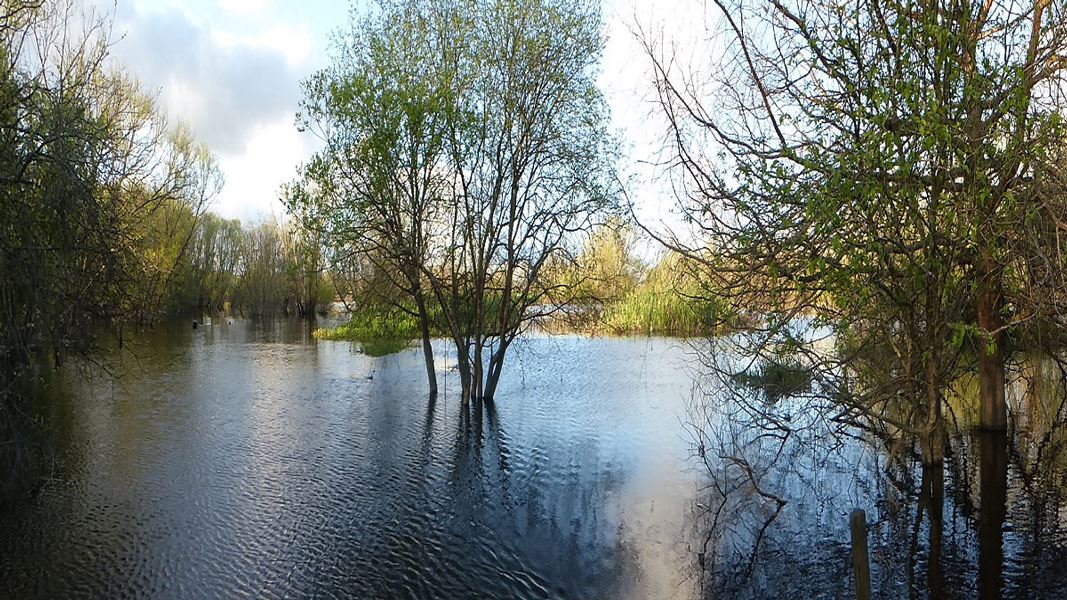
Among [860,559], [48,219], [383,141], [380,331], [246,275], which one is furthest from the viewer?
[246,275]

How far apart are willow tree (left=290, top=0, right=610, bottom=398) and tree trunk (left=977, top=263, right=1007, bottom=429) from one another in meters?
7.05

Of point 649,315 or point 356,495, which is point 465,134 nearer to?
point 356,495

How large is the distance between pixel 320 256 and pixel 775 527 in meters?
10.7

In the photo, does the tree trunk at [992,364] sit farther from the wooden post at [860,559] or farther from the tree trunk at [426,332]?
the tree trunk at [426,332]

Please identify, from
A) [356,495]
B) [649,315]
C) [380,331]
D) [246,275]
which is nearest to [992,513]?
[356,495]

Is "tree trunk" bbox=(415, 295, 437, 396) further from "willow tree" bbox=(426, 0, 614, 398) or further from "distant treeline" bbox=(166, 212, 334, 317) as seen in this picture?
"distant treeline" bbox=(166, 212, 334, 317)

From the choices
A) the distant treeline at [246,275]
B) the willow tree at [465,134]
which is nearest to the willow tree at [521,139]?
the willow tree at [465,134]

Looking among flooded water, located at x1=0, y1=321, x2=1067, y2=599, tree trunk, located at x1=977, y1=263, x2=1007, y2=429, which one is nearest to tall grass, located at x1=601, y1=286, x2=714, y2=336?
flooded water, located at x1=0, y1=321, x2=1067, y2=599

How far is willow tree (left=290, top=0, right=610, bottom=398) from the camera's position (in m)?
13.9

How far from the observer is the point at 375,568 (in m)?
6.93

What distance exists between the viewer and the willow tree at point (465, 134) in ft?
45.6

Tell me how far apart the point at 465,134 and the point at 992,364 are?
973cm

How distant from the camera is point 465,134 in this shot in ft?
46.7

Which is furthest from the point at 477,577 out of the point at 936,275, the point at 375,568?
the point at 936,275
